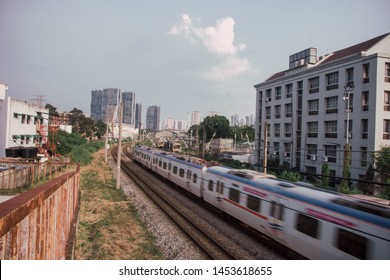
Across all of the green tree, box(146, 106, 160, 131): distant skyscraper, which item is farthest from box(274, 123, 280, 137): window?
box(146, 106, 160, 131): distant skyscraper

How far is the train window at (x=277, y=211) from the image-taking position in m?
8.74

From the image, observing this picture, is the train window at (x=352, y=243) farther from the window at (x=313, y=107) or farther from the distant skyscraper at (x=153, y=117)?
the distant skyscraper at (x=153, y=117)

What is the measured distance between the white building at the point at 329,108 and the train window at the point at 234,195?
6.35 meters

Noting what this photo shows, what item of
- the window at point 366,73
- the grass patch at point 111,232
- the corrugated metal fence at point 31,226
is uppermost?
the window at point 366,73

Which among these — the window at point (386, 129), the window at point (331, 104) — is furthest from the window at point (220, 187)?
the window at point (331, 104)

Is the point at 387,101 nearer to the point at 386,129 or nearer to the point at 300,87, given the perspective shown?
the point at 386,129

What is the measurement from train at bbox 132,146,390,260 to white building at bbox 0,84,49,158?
19.1 metres

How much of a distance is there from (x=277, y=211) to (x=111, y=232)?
612cm

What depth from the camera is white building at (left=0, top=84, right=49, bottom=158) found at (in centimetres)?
2560

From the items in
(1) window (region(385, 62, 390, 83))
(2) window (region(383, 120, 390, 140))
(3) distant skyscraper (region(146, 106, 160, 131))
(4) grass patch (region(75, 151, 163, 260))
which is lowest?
(4) grass patch (region(75, 151, 163, 260))

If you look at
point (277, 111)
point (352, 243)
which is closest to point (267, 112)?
point (277, 111)

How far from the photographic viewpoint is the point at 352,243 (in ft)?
20.8

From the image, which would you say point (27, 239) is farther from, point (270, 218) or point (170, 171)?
point (170, 171)

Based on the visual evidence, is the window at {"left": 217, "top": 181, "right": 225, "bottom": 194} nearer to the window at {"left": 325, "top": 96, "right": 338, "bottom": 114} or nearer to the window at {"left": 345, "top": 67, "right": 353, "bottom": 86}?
the window at {"left": 345, "top": 67, "right": 353, "bottom": 86}
